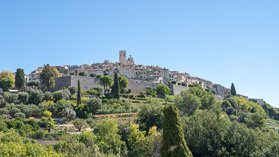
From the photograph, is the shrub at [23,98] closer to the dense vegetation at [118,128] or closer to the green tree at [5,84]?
the dense vegetation at [118,128]

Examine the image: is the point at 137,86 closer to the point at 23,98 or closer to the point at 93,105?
the point at 93,105

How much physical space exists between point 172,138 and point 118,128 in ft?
69.4

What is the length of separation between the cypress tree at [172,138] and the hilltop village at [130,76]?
6517 cm

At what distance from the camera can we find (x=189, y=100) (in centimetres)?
6344

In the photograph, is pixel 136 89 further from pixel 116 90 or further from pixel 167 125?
pixel 167 125

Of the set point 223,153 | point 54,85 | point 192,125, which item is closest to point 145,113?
point 192,125

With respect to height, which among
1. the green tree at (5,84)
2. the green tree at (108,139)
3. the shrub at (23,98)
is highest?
the green tree at (5,84)

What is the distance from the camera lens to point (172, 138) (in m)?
24.3

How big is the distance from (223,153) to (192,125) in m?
4.09

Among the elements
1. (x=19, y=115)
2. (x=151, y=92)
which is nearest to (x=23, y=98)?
(x=19, y=115)

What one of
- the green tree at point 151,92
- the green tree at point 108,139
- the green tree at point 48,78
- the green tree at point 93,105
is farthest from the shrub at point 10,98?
the green tree at point 151,92

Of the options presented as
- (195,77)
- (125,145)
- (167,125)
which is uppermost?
(195,77)

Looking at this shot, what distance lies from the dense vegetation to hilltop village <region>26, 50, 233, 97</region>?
5.26m

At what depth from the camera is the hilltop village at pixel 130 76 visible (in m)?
90.9
